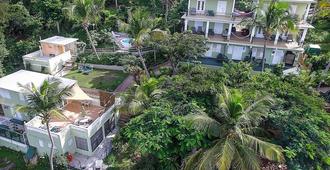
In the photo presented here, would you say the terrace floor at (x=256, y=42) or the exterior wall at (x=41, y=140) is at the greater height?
the terrace floor at (x=256, y=42)

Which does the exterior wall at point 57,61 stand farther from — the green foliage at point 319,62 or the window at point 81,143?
the green foliage at point 319,62

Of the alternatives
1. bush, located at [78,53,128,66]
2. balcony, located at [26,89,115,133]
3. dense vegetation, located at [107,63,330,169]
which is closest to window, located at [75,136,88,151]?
balcony, located at [26,89,115,133]

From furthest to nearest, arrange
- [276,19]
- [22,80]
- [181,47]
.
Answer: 1. [181,47]
2. [22,80]
3. [276,19]

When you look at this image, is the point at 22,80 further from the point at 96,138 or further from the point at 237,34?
the point at 237,34

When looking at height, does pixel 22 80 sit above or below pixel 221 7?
below

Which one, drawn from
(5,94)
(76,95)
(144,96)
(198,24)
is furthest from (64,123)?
(198,24)

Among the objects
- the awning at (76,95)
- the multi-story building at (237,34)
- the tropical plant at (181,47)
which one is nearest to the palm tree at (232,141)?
the tropical plant at (181,47)
